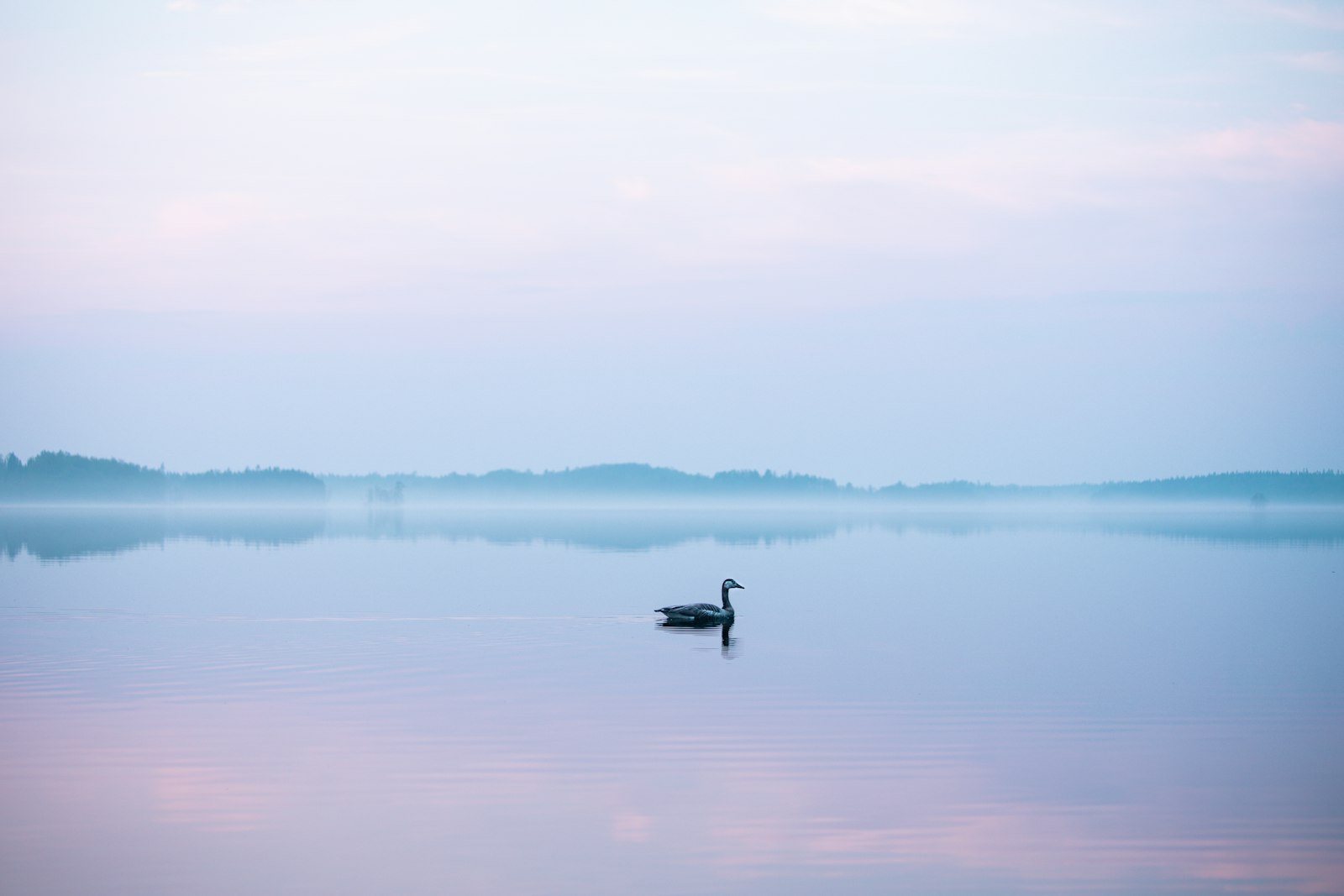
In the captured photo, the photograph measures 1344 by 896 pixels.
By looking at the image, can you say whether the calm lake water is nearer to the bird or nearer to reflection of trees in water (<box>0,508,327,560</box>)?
the bird

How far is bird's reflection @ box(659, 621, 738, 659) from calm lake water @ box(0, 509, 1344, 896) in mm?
147

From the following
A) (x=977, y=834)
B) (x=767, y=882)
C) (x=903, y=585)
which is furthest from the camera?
(x=903, y=585)

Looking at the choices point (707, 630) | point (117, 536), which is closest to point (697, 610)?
point (707, 630)

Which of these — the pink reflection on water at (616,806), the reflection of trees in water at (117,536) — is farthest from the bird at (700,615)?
the reflection of trees in water at (117,536)

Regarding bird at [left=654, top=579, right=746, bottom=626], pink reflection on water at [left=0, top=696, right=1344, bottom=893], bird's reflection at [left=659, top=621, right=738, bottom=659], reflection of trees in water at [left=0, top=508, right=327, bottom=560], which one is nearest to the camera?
pink reflection on water at [left=0, top=696, right=1344, bottom=893]

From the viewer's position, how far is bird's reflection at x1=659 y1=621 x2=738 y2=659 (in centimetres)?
2849

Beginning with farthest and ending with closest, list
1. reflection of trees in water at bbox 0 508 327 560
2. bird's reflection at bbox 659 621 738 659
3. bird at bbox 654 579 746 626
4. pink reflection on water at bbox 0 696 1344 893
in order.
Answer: reflection of trees in water at bbox 0 508 327 560
bird at bbox 654 579 746 626
bird's reflection at bbox 659 621 738 659
pink reflection on water at bbox 0 696 1344 893

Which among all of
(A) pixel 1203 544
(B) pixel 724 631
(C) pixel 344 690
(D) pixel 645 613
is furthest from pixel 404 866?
(A) pixel 1203 544

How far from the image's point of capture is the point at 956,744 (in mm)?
17969

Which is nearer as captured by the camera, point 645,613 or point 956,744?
point 956,744

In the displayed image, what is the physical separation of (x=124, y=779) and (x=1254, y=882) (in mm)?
→ 12062

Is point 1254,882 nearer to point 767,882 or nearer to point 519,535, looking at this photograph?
point 767,882

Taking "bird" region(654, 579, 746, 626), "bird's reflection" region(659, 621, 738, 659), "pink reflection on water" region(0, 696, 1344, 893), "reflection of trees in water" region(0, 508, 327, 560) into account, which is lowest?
"pink reflection on water" region(0, 696, 1344, 893)

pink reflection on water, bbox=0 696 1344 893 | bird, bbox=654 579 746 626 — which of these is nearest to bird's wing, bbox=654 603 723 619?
bird, bbox=654 579 746 626
